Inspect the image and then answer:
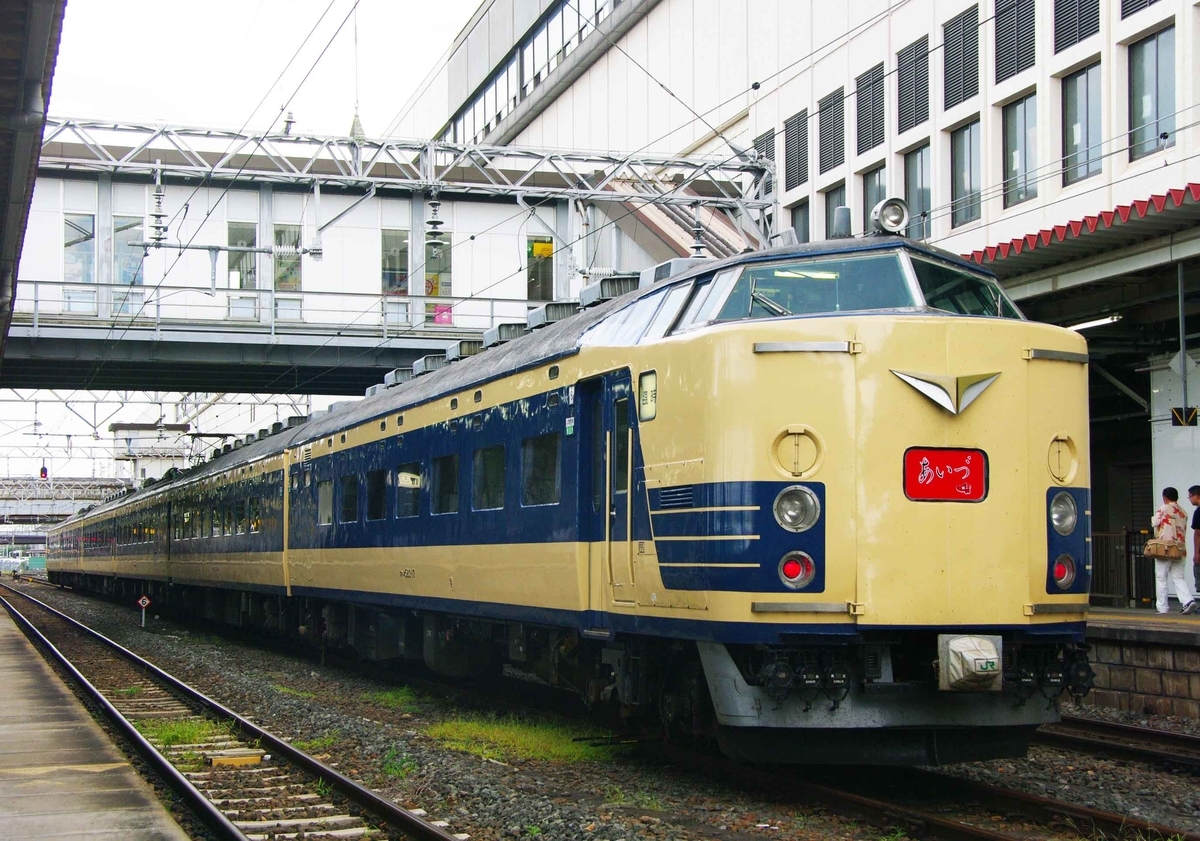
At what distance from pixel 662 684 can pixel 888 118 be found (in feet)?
60.4

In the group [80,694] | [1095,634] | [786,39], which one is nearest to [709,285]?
[1095,634]

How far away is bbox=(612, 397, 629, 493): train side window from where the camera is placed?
9422 mm

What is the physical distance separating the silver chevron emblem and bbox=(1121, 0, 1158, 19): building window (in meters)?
13.5

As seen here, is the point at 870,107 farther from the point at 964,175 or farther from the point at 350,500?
the point at 350,500

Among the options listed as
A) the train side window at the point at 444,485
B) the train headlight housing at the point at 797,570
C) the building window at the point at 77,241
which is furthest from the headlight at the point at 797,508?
the building window at the point at 77,241

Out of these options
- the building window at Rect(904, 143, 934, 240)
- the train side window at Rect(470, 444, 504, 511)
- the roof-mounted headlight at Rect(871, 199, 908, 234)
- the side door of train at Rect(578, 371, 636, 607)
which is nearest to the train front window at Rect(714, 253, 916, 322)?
the roof-mounted headlight at Rect(871, 199, 908, 234)

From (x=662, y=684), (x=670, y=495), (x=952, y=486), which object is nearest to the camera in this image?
(x=952, y=486)

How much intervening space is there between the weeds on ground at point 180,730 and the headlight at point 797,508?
6378mm

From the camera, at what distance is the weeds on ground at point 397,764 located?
32.4 feet

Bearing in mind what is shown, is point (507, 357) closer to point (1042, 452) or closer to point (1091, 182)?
point (1042, 452)

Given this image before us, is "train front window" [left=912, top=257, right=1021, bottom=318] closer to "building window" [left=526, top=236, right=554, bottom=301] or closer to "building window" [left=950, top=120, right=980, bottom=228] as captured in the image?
"building window" [left=950, top=120, right=980, bottom=228]

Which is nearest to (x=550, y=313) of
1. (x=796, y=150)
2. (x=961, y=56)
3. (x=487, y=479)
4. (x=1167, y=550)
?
(x=487, y=479)

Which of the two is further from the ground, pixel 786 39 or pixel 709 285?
pixel 786 39

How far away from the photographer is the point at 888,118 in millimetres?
25391
